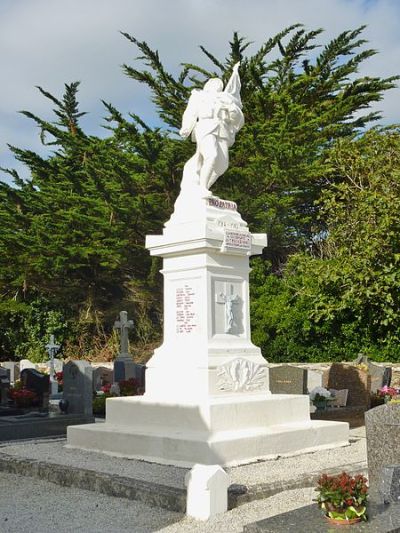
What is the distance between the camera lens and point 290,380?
38.7 feet

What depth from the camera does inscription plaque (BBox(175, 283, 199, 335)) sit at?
27.5 ft

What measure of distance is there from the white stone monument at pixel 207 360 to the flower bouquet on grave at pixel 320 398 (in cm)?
298

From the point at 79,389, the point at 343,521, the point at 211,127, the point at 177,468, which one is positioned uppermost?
the point at 211,127

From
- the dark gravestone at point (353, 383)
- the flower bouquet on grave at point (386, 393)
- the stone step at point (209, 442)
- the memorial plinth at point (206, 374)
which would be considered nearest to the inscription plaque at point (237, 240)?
the memorial plinth at point (206, 374)

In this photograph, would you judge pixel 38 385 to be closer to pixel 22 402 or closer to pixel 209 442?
pixel 22 402

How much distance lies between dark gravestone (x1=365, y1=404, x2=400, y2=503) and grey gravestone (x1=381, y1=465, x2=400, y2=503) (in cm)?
90

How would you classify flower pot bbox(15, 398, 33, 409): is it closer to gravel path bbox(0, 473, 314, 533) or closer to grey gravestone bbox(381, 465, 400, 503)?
gravel path bbox(0, 473, 314, 533)

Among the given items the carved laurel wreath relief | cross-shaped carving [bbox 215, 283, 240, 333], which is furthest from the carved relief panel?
the carved laurel wreath relief

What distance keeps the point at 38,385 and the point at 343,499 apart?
9.50 metres

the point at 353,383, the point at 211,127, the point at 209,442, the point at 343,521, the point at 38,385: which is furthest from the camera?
the point at 38,385

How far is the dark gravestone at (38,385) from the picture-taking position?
12633mm

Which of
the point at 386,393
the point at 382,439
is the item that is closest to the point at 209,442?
the point at 382,439

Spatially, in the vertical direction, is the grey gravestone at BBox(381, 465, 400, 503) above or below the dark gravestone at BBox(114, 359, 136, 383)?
below

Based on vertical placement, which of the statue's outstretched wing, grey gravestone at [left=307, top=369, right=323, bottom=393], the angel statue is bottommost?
grey gravestone at [left=307, top=369, right=323, bottom=393]
